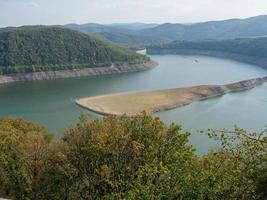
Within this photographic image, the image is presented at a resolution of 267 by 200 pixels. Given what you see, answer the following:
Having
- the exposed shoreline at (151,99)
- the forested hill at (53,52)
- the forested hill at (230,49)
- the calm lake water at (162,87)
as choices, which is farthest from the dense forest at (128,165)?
the forested hill at (230,49)

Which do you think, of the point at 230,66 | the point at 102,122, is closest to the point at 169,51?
the point at 230,66

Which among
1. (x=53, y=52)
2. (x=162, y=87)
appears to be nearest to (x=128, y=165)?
(x=162, y=87)

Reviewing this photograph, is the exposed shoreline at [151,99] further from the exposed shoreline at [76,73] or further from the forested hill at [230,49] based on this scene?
the forested hill at [230,49]

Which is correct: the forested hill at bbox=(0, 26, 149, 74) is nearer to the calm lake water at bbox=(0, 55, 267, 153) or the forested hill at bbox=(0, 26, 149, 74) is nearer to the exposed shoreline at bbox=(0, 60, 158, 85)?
the exposed shoreline at bbox=(0, 60, 158, 85)

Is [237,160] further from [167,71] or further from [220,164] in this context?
[167,71]

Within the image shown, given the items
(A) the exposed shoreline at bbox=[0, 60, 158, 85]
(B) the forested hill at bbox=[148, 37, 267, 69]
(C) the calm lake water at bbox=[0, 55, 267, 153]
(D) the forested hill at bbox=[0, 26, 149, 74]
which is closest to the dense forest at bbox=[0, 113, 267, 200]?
(C) the calm lake water at bbox=[0, 55, 267, 153]

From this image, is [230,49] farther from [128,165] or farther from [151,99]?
[128,165]
